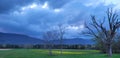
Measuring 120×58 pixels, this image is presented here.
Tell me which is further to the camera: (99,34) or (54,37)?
(54,37)

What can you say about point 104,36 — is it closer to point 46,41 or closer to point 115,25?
point 115,25

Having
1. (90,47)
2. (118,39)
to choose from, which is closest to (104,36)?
(118,39)

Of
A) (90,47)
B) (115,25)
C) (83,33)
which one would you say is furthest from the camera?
(90,47)

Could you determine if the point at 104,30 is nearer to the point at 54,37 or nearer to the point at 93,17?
the point at 93,17

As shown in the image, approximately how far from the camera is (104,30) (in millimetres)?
78750

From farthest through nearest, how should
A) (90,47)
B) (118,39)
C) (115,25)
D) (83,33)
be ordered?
(90,47) → (118,39) → (83,33) → (115,25)

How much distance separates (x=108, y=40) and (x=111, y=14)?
6765 millimetres

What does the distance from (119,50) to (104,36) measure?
26.7 m

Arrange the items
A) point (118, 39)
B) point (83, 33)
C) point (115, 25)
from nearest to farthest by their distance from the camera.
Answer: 1. point (115, 25)
2. point (83, 33)
3. point (118, 39)

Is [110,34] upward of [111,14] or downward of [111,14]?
downward

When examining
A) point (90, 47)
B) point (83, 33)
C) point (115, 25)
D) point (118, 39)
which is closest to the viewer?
point (115, 25)

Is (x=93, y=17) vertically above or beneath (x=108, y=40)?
above

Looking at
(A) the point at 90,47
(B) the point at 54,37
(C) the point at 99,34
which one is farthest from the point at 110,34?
(A) the point at 90,47

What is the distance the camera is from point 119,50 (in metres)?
104
